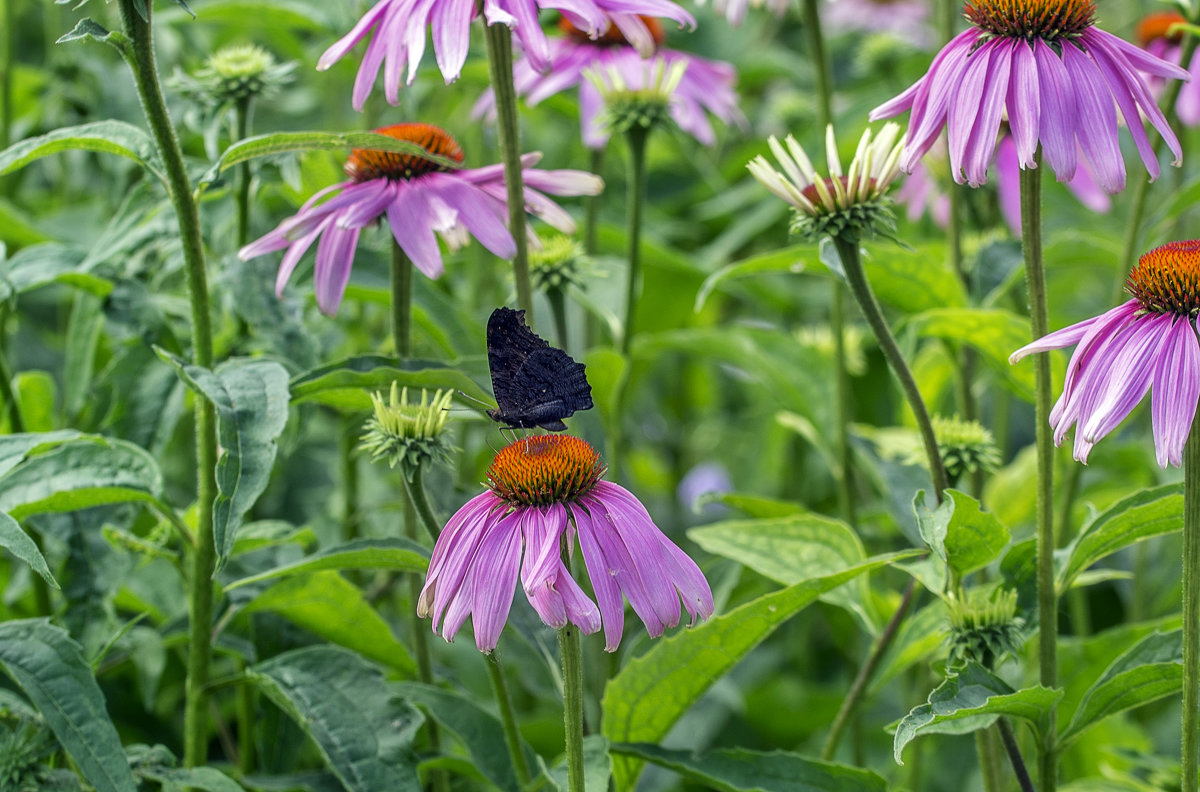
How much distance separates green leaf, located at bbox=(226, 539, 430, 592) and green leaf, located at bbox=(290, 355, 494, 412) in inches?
6.5

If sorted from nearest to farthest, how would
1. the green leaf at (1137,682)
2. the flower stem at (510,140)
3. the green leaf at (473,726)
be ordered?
the green leaf at (1137,682) < the flower stem at (510,140) < the green leaf at (473,726)

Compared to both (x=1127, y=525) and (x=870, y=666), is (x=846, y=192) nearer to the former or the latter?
(x=1127, y=525)

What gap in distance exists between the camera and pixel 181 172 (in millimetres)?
1271

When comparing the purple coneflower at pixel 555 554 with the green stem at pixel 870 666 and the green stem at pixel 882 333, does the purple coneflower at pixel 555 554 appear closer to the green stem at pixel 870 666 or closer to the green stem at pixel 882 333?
the green stem at pixel 882 333

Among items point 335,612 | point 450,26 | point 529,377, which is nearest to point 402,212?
point 450,26

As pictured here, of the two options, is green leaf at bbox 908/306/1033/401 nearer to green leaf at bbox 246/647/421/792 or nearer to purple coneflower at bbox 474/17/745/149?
purple coneflower at bbox 474/17/745/149

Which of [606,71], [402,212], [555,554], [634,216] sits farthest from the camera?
[606,71]

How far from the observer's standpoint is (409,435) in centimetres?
122

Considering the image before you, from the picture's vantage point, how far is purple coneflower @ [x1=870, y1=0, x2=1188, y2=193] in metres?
1.08

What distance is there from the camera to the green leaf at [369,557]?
1.21 m

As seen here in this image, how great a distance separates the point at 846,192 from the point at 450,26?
444 millimetres

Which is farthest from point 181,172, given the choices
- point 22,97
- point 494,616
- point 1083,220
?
point 1083,220

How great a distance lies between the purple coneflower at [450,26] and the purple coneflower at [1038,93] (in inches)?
11.9

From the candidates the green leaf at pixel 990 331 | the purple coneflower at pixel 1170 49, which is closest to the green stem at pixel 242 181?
the green leaf at pixel 990 331
